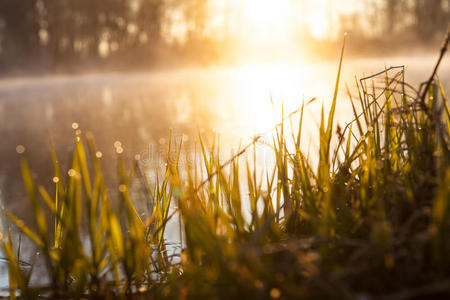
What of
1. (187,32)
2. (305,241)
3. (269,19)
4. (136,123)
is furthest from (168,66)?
(305,241)

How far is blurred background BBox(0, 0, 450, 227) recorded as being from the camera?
4.84 m

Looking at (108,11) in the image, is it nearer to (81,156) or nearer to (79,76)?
(79,76)

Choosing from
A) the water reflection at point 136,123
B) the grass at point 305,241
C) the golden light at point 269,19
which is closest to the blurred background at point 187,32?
the golden light at point 269,19

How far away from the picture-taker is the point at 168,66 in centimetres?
2250

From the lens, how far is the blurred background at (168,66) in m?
4.84

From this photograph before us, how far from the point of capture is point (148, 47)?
928 inches

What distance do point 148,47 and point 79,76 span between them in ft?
16.5

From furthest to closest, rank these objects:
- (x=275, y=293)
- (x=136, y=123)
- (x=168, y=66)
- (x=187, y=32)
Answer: (x=187, y=32) < (x=168, y=66) < (x=136, y=123) < (x=275, y=293)

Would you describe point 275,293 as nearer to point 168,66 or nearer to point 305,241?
point 305,241

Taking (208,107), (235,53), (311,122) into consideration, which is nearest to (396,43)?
(235,53)

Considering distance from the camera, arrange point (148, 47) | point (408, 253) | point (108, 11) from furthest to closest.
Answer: point (148, 47) < point (108, 11) < point (408, 253)

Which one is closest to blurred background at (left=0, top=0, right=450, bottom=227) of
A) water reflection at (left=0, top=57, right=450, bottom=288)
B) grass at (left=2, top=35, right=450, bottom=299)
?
water reflection at (left=0, top=57, right=450, bottom=288)

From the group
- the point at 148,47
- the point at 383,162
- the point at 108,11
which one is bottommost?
the point at 383,162

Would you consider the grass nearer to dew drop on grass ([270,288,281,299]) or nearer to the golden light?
dew drop on grass ([270,288,281,299])
